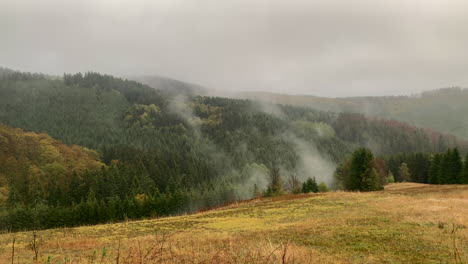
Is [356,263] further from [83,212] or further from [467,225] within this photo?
[83,212]

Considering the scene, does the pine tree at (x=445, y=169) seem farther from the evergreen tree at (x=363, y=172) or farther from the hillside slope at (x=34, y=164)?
the hillside slope at (x=34, y=164)

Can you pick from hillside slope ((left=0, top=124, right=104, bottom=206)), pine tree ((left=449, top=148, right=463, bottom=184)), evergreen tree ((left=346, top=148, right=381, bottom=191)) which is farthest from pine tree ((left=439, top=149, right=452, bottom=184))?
hillside slope ((left=0, top=124, right=104, bottom=206))

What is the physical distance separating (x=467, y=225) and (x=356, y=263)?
11.4 m

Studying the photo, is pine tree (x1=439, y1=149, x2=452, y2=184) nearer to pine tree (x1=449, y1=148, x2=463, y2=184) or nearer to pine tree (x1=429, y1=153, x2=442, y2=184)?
pine tree (x1=449, y1=148, x2=463, y2=184)

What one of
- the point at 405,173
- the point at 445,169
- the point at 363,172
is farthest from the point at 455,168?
the point at 405,173

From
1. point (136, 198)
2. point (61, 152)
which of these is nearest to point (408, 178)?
point (136, 198)

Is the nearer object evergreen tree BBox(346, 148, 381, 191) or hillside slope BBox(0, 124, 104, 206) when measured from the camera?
evergreen tree BBox(346, 148, 381, 191)

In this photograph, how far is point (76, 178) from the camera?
9531cm

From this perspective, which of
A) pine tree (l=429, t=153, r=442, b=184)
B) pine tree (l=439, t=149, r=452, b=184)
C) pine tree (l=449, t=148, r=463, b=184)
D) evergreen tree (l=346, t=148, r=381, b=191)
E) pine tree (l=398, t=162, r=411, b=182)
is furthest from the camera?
pine tree (l=398, t=162, r=411, b=182)

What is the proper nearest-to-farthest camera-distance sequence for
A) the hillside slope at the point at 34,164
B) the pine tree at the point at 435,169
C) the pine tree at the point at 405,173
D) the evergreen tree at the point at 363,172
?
the evergreen tree at the point at 363,172 → the hillside slope at the point at 34,164 → the pine tree at the point at 435,169 → the pine tree at the point at 405,173

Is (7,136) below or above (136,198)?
above

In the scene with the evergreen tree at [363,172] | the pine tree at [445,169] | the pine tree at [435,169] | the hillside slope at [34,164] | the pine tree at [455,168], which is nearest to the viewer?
the evergreen tree at [363,172]

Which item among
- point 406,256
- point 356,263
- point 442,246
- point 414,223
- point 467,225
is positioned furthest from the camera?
point 414,223

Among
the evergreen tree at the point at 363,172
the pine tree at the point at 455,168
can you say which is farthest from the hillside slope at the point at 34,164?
the pine tree at the point at 455,168
